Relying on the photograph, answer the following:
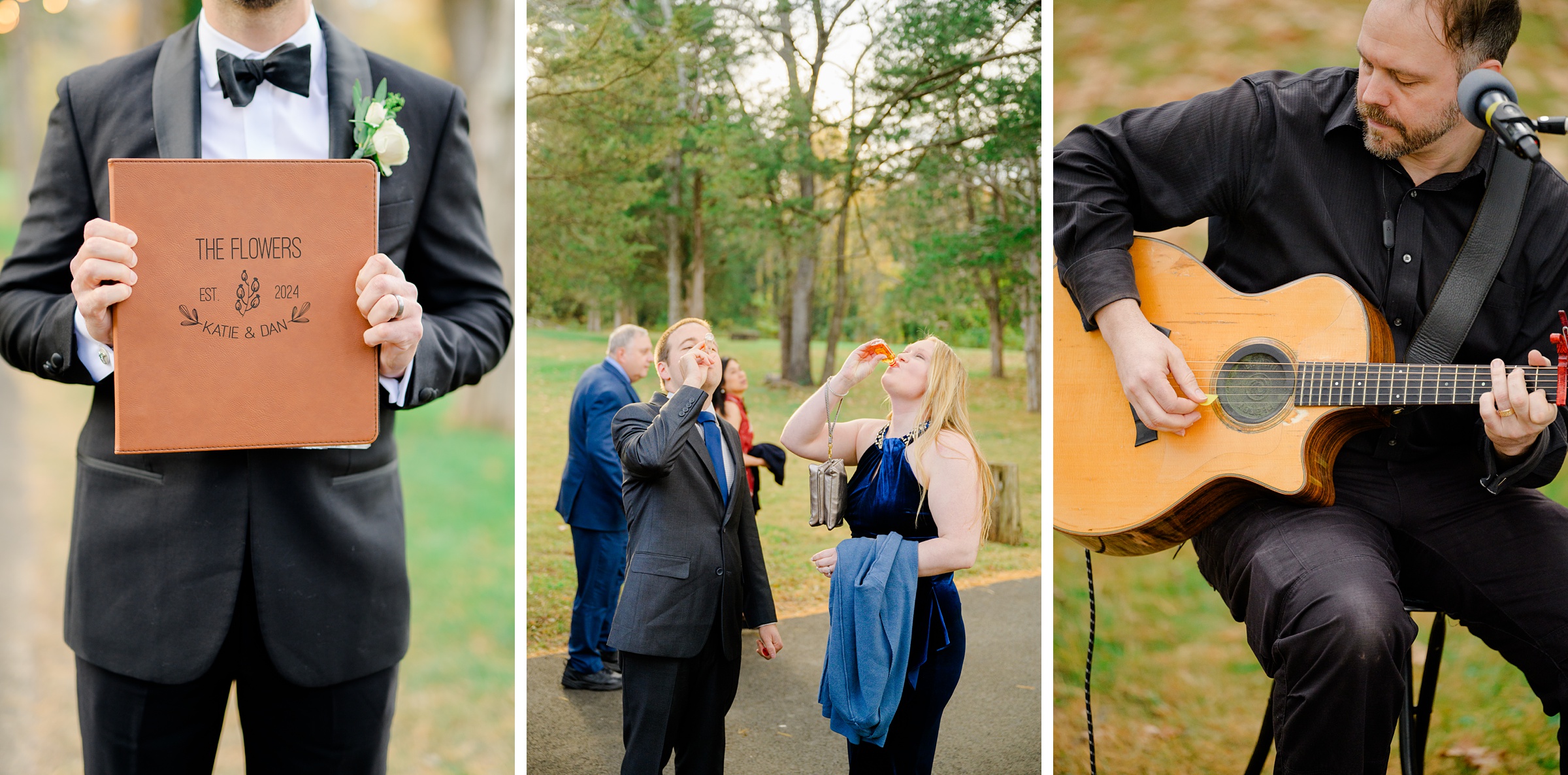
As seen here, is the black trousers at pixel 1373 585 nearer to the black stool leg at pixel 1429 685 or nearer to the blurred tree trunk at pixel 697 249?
the black stool leg at pixel 1429 685

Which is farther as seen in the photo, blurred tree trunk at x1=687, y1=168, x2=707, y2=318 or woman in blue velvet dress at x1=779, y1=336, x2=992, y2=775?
blurred tree trunk at x1=687, y1=168, x2=707, y2=318

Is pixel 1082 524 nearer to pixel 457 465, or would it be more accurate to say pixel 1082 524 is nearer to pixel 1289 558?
pixel 1289 558

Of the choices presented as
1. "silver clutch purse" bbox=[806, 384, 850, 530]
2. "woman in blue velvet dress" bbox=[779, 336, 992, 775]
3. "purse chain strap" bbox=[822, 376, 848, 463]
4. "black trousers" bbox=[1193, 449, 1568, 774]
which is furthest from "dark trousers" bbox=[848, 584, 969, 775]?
"black trousers" bbox=[1193, 449, 1568, 774]

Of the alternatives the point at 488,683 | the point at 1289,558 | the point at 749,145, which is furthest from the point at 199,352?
the point at 488,683

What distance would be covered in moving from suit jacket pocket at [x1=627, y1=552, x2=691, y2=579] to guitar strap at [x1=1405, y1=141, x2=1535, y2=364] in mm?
1733

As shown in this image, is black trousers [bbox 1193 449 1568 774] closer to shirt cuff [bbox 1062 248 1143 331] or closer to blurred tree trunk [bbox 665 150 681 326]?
shirt cuff [bbox 1062 248 1143 331]

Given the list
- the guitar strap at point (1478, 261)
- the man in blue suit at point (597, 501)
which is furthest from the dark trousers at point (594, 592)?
the guitar strap at point (1478, 261)

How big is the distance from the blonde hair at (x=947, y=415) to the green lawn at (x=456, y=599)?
1924 mm

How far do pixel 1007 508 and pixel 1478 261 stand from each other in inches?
47.1

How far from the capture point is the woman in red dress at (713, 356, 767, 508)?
7.90 feet

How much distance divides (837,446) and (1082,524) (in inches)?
25.7

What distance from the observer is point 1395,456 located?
2.40 meters

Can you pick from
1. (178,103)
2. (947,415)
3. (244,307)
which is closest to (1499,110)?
(947,415)

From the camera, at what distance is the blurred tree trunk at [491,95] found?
5453 millimetres
